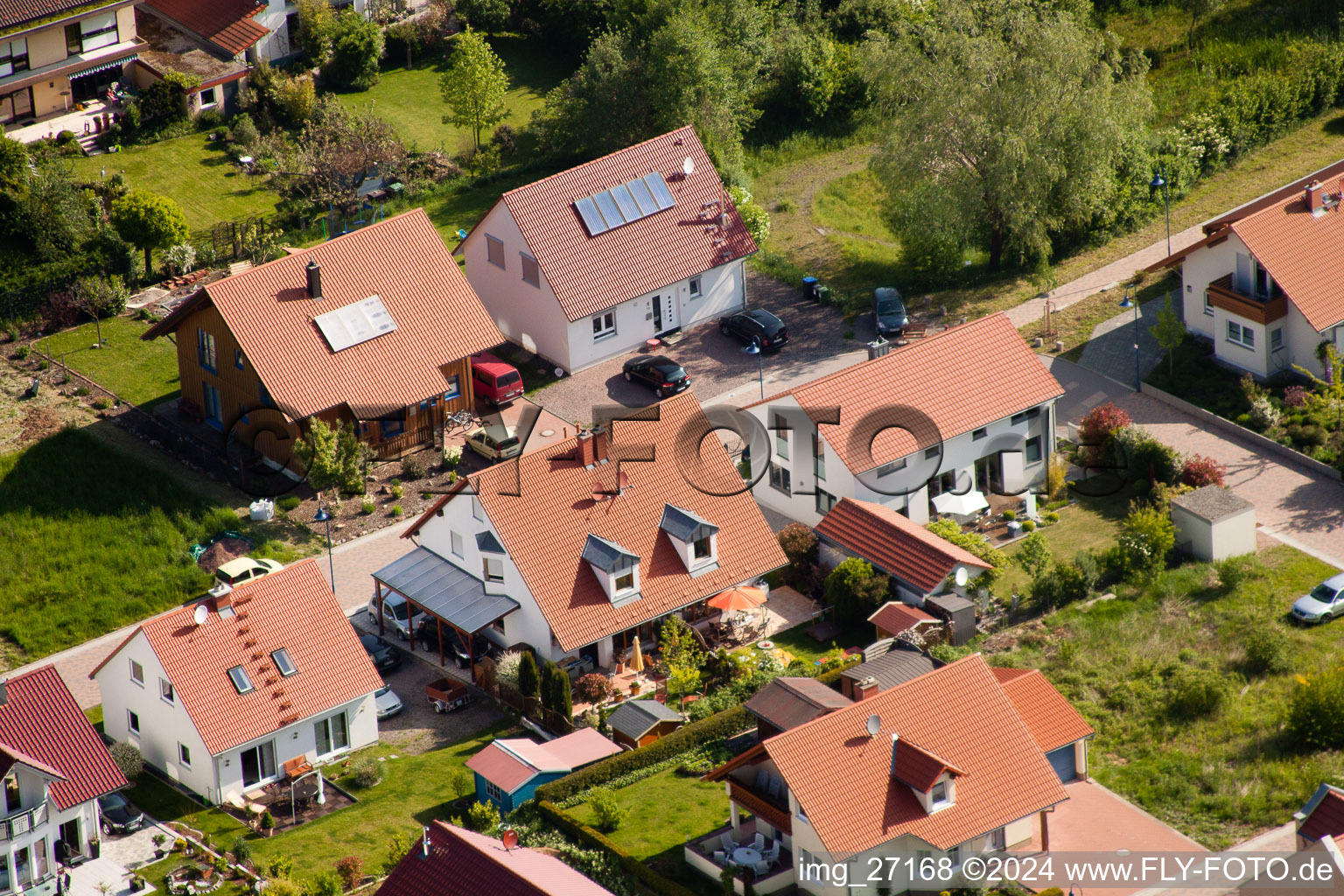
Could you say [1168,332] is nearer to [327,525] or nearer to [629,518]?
[629,518]

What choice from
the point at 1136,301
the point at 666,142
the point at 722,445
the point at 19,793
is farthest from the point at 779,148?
the point at 19,793

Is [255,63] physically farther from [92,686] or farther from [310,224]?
[92,686]

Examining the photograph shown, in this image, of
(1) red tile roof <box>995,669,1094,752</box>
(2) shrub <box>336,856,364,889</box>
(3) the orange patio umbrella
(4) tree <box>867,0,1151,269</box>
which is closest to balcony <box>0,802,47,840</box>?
(2) shrub <box>336,856,364,889</box>

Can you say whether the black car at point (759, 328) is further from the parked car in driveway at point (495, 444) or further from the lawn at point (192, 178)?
the lawn at point (192, 178)

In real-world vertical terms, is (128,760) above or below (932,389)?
below

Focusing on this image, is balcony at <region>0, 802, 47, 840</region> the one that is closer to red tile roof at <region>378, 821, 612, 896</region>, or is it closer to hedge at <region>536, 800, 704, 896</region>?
red tile roof at <region>378, 821, 612, 896</region>

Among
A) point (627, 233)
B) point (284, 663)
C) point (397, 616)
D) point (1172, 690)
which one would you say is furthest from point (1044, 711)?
point (627, 233)
